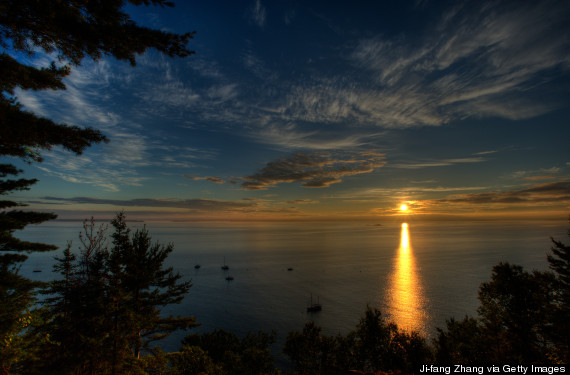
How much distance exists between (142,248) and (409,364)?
34.1m

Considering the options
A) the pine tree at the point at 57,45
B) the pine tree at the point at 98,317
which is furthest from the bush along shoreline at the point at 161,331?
the pine tree at the point at 57,45

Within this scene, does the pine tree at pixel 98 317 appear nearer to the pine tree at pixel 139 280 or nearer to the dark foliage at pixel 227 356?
the pine tree at pixel 139 280

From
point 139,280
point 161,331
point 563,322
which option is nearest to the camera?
point 139,280

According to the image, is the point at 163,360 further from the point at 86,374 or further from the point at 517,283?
the point at 517,283

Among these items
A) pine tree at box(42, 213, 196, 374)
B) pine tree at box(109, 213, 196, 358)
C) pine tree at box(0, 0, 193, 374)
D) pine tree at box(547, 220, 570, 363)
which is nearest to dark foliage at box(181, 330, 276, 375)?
pine tree at box(109, 213, 196, 358)

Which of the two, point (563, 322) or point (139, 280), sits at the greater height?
point (139, 280)

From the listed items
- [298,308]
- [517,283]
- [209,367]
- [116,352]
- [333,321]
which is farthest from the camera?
[298,308]

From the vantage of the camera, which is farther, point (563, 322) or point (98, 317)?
point (563, 322)

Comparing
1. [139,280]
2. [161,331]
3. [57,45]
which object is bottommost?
[161,331]

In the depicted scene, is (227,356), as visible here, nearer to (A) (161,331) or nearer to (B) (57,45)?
(A) (161,331)

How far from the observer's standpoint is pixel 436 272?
10606 centimetres

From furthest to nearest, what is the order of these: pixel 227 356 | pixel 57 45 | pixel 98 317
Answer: pixel 227 356, pixel 98 317, pixel 57 45

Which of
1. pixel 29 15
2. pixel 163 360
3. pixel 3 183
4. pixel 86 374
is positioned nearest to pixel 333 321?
pixel 163 360

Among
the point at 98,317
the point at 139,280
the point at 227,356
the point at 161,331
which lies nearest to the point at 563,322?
the point at 227,356
